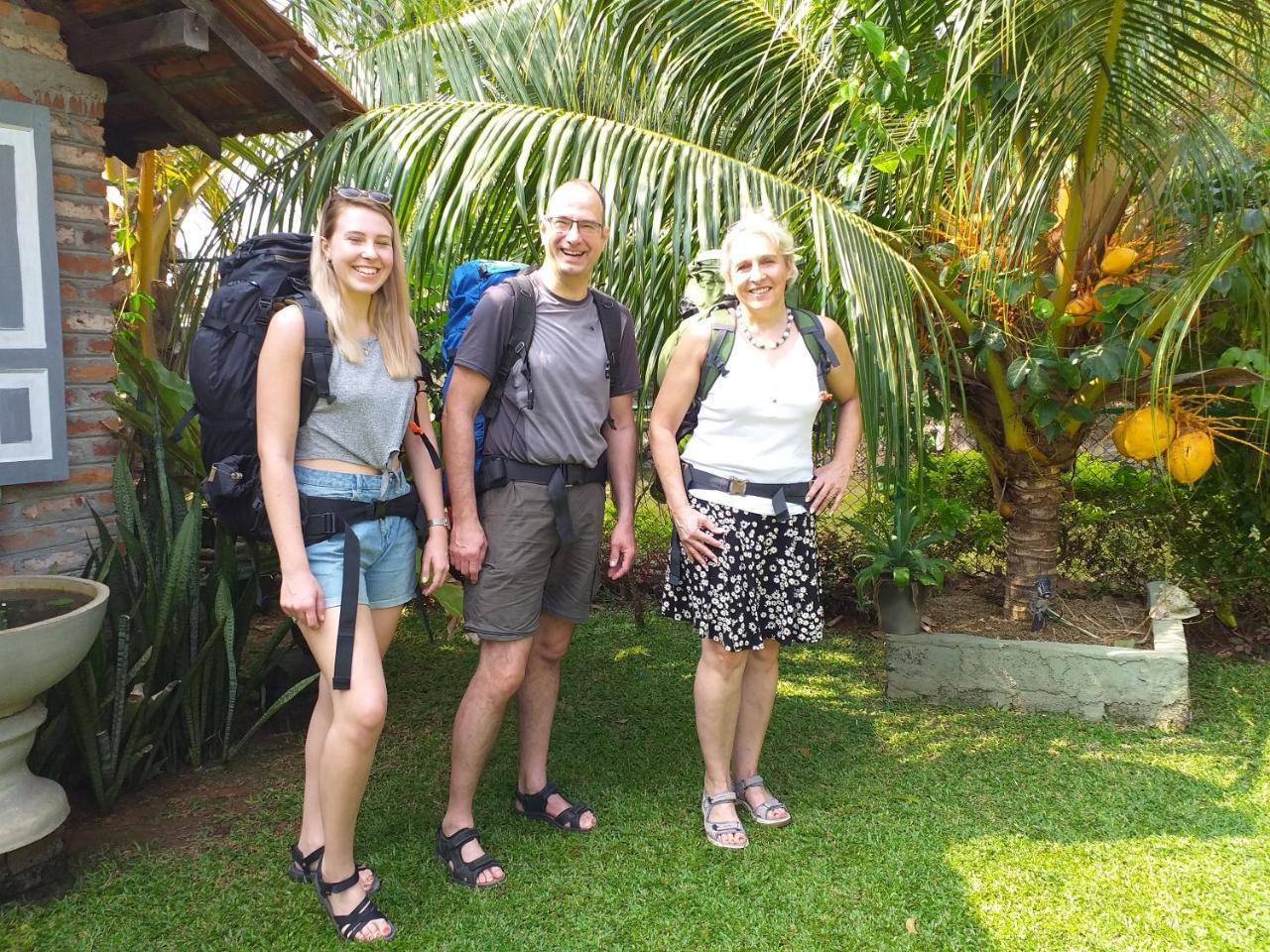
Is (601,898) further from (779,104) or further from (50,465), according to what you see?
(779,104)

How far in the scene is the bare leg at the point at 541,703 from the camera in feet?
10.0

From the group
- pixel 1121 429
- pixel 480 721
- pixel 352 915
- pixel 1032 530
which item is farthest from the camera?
pixel 1032 530

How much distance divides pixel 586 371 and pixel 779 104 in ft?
7.40

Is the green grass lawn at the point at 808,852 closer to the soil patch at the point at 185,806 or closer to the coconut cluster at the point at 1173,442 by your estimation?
the soil patch at the point at 185,806

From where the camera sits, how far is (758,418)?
2873 millimetres

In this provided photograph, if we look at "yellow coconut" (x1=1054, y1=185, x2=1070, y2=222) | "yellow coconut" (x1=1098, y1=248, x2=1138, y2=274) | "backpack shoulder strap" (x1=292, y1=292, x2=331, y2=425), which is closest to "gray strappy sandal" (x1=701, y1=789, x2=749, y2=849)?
"backpack shoulder strap" (x1=292, y1=292, x2=331, y2=425)

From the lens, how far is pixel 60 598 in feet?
8.96

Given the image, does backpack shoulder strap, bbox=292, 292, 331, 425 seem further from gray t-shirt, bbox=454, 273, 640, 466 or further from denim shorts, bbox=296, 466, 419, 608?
gray t-shirt, bbox=454, 273, 640, 466

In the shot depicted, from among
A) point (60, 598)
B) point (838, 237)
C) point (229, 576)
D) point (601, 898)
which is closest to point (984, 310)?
point (838, 237)

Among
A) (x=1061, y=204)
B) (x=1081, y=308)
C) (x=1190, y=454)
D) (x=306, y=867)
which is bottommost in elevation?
(x=306, y=867)

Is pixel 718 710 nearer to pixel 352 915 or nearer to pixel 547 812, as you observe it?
pixel 547 812

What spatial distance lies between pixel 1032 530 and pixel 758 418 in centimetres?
225

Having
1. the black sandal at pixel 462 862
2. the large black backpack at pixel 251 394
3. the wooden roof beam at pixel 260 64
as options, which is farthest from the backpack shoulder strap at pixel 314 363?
the wooden roof beam at pixel 260 64

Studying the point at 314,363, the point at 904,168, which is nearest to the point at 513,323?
the point at 314,363
